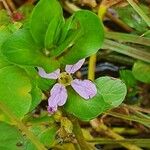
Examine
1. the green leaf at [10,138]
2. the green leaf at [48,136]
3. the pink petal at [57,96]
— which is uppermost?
the pink petal at [57,96]

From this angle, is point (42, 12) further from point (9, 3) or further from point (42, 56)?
point (9, 3)

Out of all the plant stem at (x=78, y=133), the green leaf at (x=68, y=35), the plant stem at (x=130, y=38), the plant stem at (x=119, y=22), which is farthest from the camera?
the plant stem at (x=119, y=22)

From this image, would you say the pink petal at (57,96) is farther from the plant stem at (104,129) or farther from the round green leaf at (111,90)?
the plant stem at (104,129)

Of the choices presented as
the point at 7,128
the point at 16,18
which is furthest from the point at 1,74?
the point at 16,18

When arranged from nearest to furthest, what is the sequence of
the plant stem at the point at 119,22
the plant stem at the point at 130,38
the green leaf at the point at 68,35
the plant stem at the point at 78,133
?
the green leaf at the point at 68,35, the plant stem at the point at 78,133, the plant stem at the point at 130,38, the plant stem at the point at 119,22

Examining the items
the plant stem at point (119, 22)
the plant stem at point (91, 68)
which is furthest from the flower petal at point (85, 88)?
the plant stem at point (119, 22)

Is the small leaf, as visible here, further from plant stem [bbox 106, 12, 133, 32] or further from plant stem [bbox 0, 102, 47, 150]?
plant stem [bbox 106, 12, 133, 32]

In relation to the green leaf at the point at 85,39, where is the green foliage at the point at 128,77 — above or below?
below

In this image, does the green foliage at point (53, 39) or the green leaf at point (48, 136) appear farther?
the green leaf at point (48, 136)
